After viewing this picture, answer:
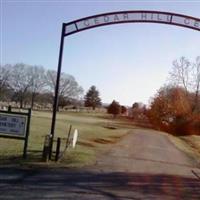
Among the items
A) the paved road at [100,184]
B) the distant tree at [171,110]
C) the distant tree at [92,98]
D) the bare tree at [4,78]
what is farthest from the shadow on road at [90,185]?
the distant tree at [92,98]

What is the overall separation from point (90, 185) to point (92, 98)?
14862cm

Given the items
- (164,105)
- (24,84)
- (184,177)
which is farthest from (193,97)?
(184,177)

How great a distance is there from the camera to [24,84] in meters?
129

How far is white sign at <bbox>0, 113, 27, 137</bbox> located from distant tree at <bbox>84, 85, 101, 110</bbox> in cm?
14212

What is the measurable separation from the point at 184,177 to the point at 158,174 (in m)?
0.78

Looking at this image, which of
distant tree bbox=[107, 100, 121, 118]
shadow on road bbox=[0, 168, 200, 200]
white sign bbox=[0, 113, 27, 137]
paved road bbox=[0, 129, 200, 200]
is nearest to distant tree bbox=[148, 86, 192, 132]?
distant tree bbox=[107, 100, 121, 118]

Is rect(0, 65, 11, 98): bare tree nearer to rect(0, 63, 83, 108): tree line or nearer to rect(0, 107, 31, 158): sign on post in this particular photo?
rect(0, 63, 83, 108): tree line

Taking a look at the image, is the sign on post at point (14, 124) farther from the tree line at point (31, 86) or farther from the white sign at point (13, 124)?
the tree line at point (31, 86)

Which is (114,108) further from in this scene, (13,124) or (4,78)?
(13,124)

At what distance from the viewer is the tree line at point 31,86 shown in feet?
406

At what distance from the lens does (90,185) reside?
36.2 ft

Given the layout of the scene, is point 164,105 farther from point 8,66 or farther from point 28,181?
point 28,181

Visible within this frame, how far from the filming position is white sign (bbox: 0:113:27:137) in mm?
15234

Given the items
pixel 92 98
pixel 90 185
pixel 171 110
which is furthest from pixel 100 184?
pixel 92 98
